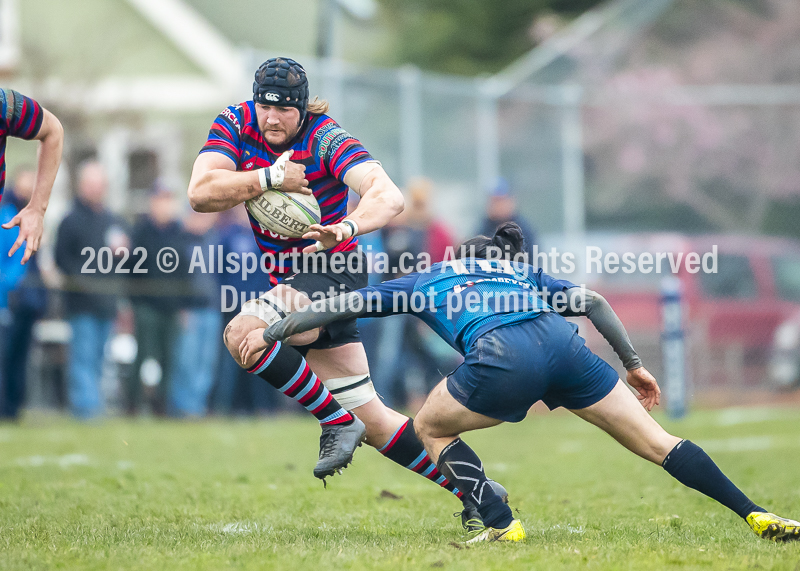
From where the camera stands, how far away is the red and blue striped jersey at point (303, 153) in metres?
5.17

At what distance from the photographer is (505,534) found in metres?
4.62

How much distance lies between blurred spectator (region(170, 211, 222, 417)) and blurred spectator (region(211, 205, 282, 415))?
0.36 ft

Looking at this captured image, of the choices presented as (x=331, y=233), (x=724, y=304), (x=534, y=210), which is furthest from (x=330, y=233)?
(x=724, y=304)

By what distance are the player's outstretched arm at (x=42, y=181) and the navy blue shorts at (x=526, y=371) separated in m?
2.41

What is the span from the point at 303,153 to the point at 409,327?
7.10 meters

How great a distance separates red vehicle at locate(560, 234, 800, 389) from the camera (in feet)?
42.3

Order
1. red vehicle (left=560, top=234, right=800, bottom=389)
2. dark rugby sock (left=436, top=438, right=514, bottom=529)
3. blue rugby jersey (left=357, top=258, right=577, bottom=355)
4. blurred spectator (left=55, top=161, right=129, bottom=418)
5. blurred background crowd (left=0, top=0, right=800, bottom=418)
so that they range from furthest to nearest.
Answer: red vehicle (left=560, top=234, right=800, bottom=389) < blurred background crowd (left=0, top=0, right=800, bottom=418) < blurred spectator (left=55, top=161, right=129, bottom=418) < dark rugby sock (left=436, top=438, right=514, bottom=529) < blue rugby jersey (left=357, top=258, right=577, bottom=355)

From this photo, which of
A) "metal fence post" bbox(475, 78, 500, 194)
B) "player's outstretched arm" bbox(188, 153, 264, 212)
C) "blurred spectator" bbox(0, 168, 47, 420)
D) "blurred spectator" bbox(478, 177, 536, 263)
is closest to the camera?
"player's outstretched arm" bbox(188, 153, 264, 212)

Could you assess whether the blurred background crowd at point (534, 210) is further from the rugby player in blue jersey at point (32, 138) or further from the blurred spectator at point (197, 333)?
the rugby player in blue jersey at point (32, 138)

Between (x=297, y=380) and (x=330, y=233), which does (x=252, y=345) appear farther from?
(x=330, y=233)

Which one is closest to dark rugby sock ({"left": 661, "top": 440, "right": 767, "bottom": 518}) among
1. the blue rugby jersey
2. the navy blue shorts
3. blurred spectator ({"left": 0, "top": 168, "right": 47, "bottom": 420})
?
the navy blue shorts

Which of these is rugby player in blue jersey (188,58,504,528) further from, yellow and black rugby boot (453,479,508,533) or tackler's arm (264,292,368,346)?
tackler's arm (264,292,368,346)

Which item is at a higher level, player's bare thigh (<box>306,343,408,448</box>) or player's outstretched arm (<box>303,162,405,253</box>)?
player's outstretched arm (<box>303,162,405,253</box>)

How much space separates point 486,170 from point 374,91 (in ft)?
6.44
